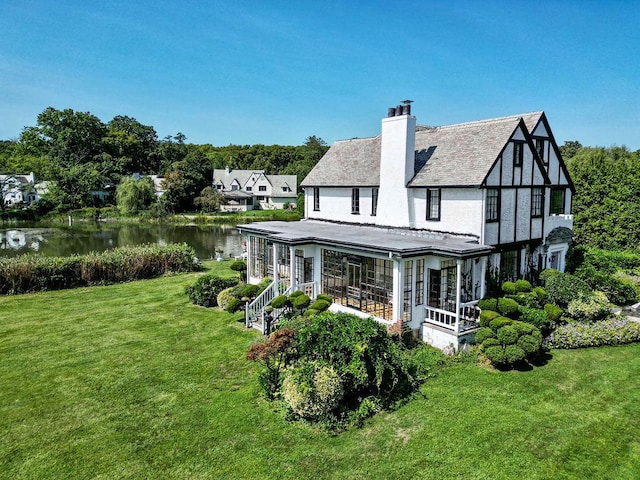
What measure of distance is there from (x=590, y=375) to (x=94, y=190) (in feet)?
264

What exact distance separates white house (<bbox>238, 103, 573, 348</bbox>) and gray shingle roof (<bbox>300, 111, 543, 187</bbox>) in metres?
0.06

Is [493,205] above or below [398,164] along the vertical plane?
below

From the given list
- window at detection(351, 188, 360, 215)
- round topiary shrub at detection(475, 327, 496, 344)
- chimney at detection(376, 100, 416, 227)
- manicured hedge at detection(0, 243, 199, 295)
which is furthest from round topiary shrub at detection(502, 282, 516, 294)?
manicured hedge at detection(0, 243, 199, 295)

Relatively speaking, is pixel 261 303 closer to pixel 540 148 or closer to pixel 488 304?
pixel 488 304

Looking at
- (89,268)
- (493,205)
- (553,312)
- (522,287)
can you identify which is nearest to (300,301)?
(522,287)

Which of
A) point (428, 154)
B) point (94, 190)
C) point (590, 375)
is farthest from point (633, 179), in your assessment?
point (94, 190)

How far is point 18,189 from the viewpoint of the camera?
76438mm

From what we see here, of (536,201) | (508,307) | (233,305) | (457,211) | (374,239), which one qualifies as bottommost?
(233,305)

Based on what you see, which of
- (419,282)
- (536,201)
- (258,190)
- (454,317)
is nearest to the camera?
(454,317)

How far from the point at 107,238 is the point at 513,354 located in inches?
1842

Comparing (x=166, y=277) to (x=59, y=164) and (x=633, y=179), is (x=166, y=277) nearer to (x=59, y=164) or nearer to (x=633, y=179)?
(x=633, y=179)

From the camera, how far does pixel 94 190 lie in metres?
77.0

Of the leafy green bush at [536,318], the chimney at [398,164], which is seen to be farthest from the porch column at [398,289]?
the chimney at [398,164]

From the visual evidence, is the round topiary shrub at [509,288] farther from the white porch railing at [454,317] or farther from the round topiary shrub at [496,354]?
the round topiary shrub at [496,354]
